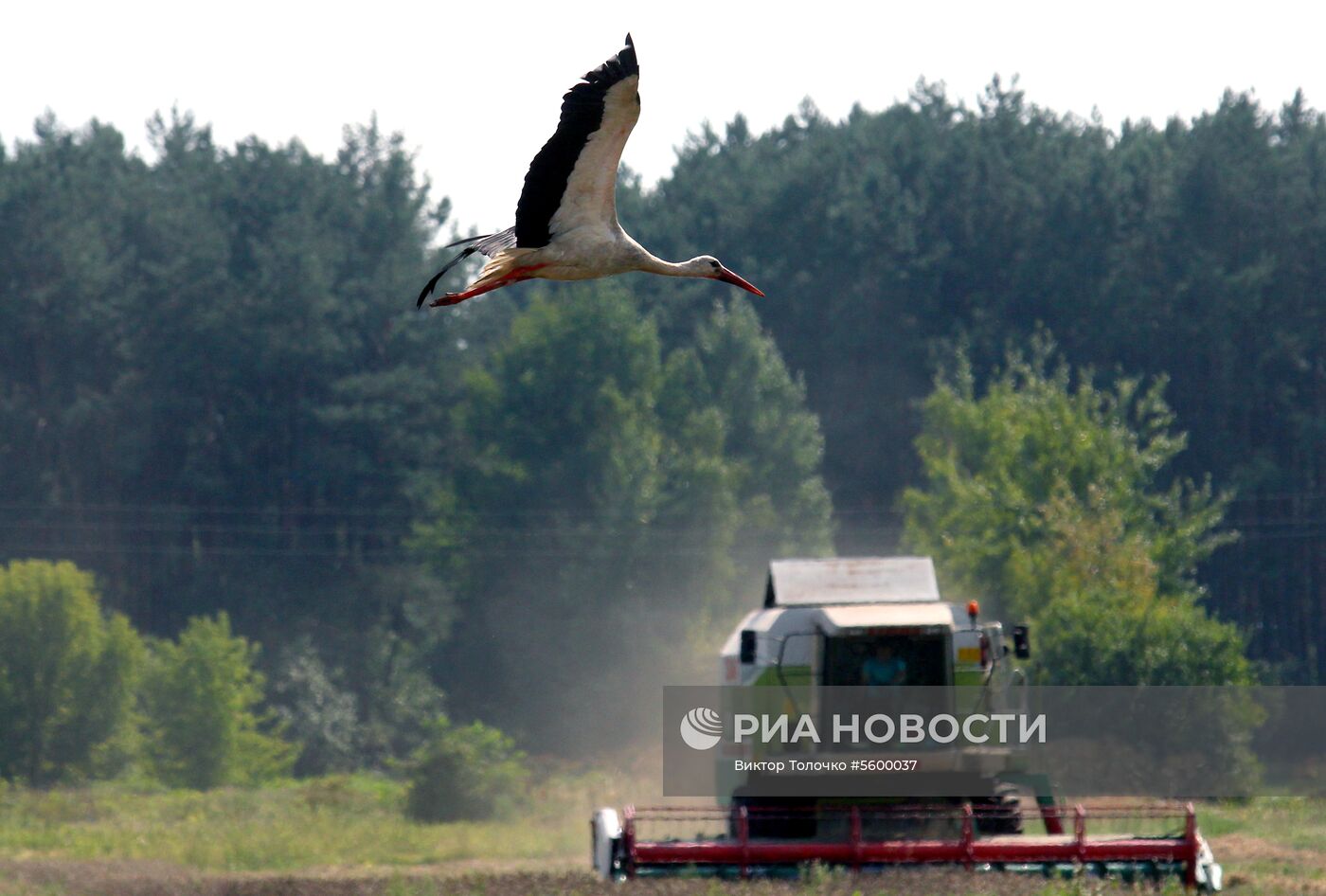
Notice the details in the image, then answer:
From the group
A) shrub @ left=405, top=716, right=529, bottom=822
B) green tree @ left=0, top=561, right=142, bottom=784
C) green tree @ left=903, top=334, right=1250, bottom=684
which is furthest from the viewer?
green tree @ left=0, top=561, right=142, bottom=784

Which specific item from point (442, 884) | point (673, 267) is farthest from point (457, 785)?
point (673, 267)

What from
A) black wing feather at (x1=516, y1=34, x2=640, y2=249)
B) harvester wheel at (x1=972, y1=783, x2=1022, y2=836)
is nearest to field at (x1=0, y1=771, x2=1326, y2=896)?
harvester wheel at (x1=972, y1=783, x2=1022, y2=836)

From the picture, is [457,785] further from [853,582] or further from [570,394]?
[570,394]

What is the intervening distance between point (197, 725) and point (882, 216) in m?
36.3

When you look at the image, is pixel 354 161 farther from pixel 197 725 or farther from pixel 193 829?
pixel 193 829

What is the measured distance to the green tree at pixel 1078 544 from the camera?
33.0 m

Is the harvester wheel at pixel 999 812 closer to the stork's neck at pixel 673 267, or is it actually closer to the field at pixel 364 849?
the field at pixel 364 849

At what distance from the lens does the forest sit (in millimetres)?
56469

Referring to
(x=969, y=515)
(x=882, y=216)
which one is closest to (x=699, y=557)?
(x=969, y=515)

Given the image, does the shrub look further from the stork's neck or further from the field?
the stork's neck

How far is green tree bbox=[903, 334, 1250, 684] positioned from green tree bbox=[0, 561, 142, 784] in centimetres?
2009

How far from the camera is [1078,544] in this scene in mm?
38375

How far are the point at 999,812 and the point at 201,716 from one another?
28666mm

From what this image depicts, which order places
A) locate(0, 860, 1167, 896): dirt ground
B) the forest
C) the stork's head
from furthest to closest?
the forest < locate(0, 860, 1167, 896): dirt ground < the stork's head
